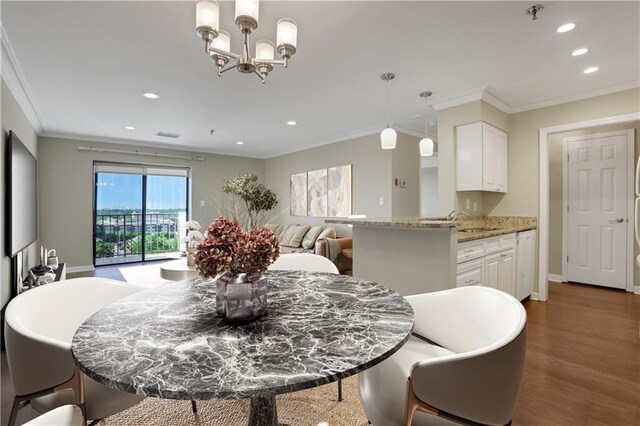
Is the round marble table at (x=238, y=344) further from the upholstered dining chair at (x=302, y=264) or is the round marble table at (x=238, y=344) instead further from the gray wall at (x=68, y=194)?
the gray wall at (x=68, y=194)

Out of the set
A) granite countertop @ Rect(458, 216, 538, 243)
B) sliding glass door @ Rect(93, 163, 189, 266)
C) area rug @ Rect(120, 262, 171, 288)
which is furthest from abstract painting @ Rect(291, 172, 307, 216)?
granite countertop @ Rect(458, 216, 538, 243)

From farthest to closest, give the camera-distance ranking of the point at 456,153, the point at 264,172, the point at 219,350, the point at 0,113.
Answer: the point at 264,172 → the point at 456,153 → the point at 0,113 → the point at 219,350

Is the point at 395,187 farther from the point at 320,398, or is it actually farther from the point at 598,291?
the point at 320,398

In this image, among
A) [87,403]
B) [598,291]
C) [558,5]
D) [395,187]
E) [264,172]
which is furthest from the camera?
[264,172]

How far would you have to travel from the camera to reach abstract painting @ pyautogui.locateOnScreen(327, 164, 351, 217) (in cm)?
568

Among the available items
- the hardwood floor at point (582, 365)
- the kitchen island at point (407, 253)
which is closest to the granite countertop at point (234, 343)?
the kitchen island at point (407, 253)

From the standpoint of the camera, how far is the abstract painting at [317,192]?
6121 mm

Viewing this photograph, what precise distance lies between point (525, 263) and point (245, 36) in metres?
3.76

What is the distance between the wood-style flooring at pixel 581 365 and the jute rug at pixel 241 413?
73cm

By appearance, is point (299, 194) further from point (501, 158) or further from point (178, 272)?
point (501, 158)

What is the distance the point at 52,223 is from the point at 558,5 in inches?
285

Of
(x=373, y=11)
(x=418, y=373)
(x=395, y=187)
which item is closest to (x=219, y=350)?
(x=418, y=373)

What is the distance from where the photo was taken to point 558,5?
2.01m

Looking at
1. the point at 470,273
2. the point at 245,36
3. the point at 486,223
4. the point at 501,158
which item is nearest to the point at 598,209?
the point at 486,223
